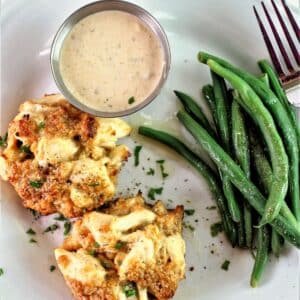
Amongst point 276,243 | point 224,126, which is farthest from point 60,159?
point 276,243

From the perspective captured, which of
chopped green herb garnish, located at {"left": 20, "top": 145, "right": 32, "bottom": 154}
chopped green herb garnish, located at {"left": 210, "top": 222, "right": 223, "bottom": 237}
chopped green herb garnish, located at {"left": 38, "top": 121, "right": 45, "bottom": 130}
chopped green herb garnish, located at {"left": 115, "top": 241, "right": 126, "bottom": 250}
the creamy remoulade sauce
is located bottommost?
chopped green herb garnish, located at {"left": 210, "top": 222, "right": 223, "bottom": 237}

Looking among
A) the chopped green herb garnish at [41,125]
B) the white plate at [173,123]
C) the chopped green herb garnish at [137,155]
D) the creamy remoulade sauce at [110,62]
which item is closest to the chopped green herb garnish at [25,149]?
the chopped green herb garnish at [41,125]

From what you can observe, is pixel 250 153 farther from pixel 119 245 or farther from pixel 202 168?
pixel 119 245

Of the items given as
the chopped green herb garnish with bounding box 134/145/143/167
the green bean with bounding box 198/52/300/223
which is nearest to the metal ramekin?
the chopped green herb garnish with bounding box 134/145/143/167

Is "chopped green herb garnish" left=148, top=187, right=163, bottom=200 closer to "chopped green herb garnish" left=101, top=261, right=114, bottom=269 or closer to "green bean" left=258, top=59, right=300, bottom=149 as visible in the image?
"chopped green herb garnish" left=101, top=261, right=114, bottom=269

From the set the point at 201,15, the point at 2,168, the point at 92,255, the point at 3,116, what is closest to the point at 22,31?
the point at 3,116

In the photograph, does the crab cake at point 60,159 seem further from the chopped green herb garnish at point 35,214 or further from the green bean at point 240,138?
the green bean at point 240,138
